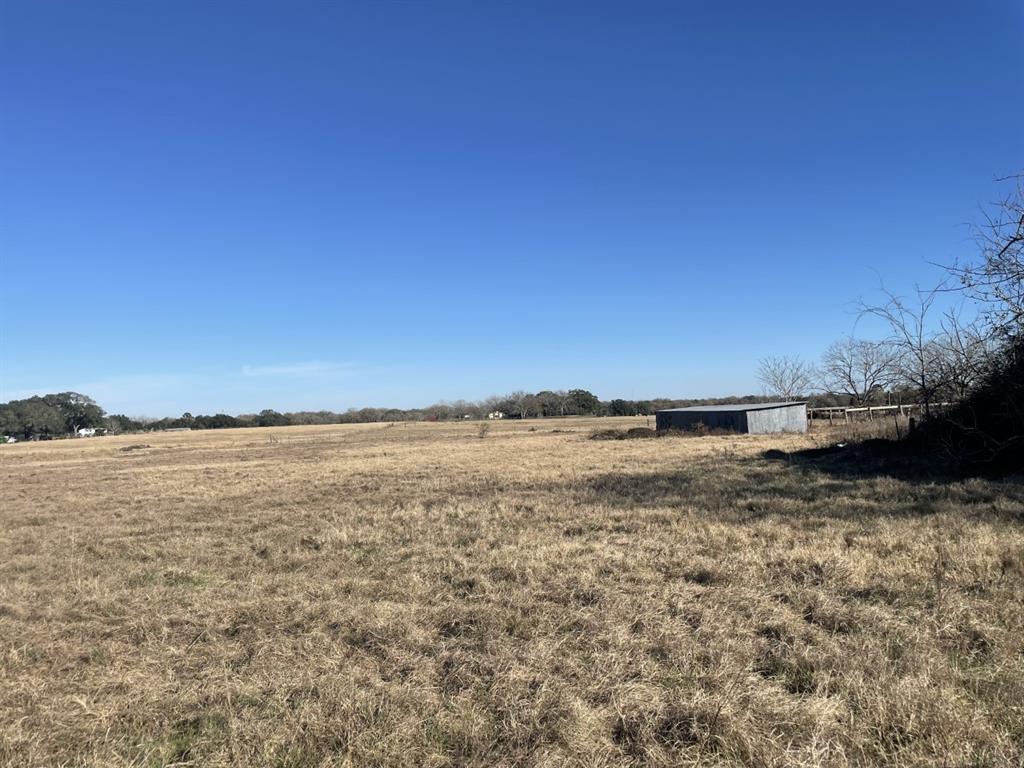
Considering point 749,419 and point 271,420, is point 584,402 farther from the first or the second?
point 749,419

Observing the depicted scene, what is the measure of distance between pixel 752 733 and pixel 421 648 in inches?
108

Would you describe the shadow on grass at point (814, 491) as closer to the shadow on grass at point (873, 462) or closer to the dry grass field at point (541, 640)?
the shadow on grass at point (873, 462)

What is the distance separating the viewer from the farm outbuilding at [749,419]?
42.8 metres

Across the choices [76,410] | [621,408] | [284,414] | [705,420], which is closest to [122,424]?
[76,410]

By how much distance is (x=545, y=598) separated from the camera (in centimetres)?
634

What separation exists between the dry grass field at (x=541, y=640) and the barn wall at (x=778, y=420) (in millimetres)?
32314

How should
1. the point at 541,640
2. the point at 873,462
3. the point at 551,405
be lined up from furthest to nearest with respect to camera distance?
the point at 551,405, the point at 873,462, the point at 541,640

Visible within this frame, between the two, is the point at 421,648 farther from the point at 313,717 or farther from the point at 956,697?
the point at 956,697

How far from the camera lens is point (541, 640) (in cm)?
503

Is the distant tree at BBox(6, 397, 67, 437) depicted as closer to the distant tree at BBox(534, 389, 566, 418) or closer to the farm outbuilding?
the distant tree at BBox(534, 389, 566, 418)

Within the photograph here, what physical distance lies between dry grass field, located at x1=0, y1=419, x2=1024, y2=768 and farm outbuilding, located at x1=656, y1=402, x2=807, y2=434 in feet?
106

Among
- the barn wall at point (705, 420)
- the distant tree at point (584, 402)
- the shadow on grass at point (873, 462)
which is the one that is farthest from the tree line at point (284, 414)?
the shadow on grass at point (873, 462)

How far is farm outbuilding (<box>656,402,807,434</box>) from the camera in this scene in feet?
141

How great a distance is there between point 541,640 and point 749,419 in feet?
134
